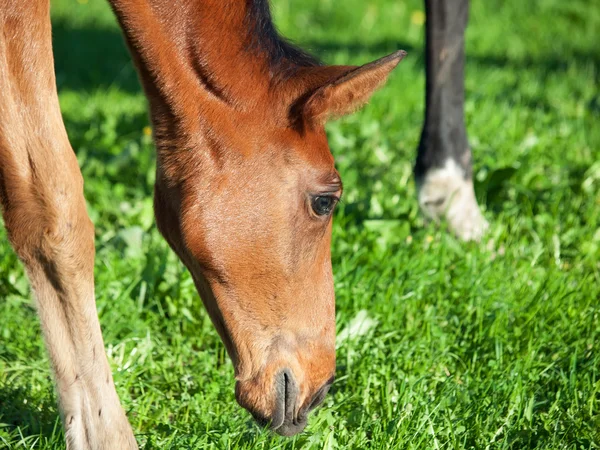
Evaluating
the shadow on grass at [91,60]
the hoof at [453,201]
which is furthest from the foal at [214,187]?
the shadow on grass at [91,60]

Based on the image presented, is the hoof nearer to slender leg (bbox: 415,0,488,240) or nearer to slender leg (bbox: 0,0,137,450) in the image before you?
slender leg (bbox: 415,0,488,240)

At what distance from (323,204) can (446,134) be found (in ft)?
5.43

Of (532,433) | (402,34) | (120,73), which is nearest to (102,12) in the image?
(120,73)

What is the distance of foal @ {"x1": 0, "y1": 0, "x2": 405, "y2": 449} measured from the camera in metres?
2.39

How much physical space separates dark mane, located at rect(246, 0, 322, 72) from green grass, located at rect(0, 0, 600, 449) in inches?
15.6

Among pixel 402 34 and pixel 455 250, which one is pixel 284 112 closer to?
pixel 455 250

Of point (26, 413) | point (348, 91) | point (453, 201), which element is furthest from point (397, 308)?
point (26, 413)

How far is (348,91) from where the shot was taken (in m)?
2.40

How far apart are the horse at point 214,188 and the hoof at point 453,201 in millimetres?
1463

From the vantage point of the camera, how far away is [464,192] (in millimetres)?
3996

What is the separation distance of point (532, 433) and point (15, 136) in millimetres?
1903

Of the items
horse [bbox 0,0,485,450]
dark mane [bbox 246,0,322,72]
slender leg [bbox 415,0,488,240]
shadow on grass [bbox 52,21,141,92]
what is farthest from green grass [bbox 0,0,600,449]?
shadow on grass [bbox 52,21,141,92]

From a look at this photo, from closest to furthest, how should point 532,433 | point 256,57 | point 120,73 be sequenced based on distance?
point 256,57 < point 532,433 < point 120,73

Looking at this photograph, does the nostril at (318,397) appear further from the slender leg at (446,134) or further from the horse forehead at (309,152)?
the slender leg at (446,134)
